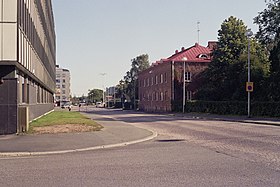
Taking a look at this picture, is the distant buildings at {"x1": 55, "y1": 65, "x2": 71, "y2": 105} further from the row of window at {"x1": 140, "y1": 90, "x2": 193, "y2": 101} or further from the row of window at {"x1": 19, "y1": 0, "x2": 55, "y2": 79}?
the row of window at {"x1": 19, "y1": 0, "x2": 55, "y2": 79}

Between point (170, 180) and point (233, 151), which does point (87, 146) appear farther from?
point (170, 180)

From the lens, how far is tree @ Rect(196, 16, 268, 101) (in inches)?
2056

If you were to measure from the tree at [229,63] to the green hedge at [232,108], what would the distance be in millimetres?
2307

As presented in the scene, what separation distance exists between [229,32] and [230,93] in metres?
10.8

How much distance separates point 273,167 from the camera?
10.9m

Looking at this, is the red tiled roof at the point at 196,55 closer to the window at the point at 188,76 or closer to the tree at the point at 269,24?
the window at the point at 188,76

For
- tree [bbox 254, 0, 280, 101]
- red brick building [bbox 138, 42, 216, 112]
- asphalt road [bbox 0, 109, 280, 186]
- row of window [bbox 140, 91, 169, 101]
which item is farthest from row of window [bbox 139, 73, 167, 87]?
asphalt road [bbox 0, 109, 280, 186]

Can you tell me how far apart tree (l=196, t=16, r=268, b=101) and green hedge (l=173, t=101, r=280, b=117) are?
2307 millimetres

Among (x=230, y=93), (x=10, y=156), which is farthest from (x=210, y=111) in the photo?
(x=10, y=156)

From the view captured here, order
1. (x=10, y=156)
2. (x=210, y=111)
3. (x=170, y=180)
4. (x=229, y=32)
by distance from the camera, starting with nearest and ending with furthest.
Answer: (x=170, y=180) → (x=10, y=156) → (x=210, y=111) → (x=229, y=32)

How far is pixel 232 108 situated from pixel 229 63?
37.2 ft

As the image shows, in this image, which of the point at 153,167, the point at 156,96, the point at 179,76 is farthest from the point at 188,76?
the point at 153,167

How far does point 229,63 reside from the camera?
5694 cm

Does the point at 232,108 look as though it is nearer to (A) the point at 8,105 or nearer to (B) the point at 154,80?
(A) the point at 8,105
